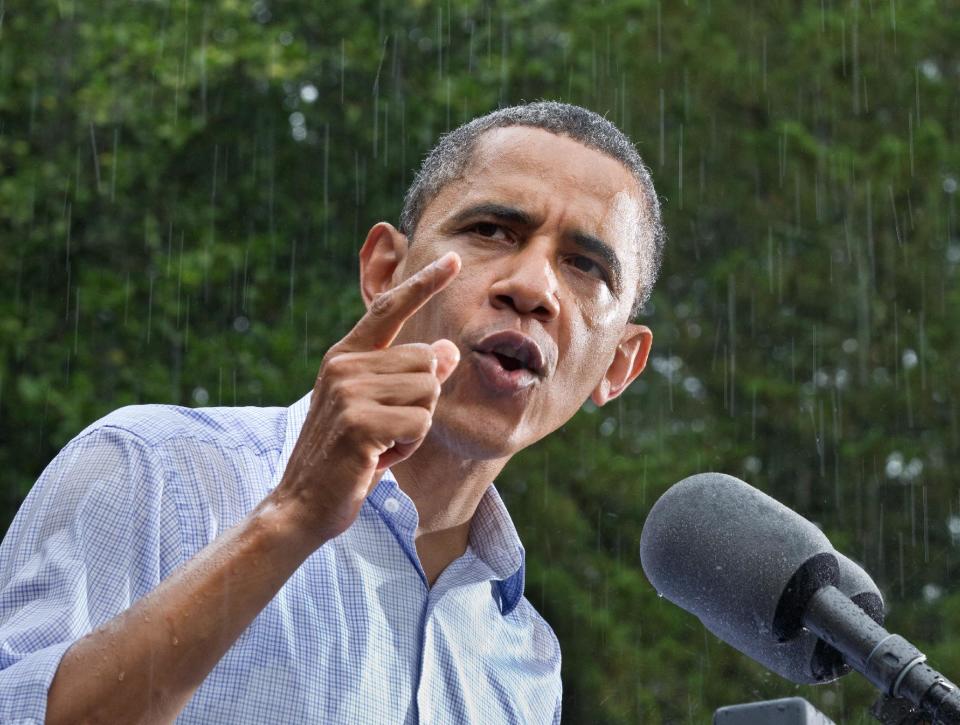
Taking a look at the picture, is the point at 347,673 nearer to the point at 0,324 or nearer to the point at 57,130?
the point at 0,324

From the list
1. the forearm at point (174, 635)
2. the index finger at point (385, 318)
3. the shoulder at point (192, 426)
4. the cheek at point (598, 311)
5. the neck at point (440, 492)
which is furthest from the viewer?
the cheek at point (598, 311)

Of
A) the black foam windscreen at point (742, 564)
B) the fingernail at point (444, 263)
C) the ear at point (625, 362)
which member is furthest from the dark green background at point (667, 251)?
the fingernail at point (444, 263)

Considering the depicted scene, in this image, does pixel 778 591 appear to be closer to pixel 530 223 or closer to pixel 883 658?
pixel 883 658

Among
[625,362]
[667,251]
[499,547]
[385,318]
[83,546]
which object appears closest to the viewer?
[385,318]

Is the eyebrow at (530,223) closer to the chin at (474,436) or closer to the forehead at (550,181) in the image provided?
the forehead at (550,181)

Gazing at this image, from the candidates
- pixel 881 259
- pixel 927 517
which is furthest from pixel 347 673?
pixel 881 259

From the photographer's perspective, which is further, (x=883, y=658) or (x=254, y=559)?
(x=254, y=559)

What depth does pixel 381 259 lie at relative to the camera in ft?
10.2

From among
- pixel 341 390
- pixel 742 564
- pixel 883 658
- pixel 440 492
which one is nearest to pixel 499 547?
pixel 440 492

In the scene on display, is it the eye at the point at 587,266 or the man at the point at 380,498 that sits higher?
the eye at the point at 587,266

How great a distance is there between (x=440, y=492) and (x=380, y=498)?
16 centimetres

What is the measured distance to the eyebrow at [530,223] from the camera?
273 cm

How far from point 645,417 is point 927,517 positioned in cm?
191

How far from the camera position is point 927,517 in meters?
8.58
